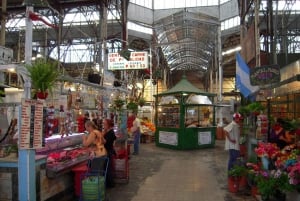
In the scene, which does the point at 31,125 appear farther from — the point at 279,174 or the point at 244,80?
the point at 244,80

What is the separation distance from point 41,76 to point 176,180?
16.4 feet

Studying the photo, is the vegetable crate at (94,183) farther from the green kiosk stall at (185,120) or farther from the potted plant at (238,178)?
the green kiosk stall at (185,120)

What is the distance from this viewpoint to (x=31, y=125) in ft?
17.5

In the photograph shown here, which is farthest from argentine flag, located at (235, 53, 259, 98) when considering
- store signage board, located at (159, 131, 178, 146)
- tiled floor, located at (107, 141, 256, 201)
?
store signage board, located at (159, 131, 178, 146)

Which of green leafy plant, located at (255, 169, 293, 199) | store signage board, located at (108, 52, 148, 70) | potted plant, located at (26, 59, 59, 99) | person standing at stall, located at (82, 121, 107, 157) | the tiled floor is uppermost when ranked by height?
store signage board, located at (108, 52, 148, 70)

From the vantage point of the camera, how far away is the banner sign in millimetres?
6871

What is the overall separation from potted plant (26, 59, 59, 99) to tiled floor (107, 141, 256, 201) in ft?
9.02

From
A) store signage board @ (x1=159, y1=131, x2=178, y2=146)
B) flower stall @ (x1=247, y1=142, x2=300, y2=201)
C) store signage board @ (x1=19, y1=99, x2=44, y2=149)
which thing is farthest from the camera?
store signage board @ (x1=159, y1=131, x2=178, y2=146)

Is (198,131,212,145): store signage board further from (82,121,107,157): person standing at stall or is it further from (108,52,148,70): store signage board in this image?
(82,121,107,157): person standing at stall

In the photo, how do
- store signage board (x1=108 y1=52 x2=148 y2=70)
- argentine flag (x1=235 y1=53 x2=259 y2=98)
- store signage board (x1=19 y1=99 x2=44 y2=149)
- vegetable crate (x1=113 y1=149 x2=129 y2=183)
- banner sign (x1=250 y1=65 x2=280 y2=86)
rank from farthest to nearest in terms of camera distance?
store signage board (x1=108 y1=52 x2=148 y2=70), argentine flag (x1=235 y1=53 x2=259 y2=98), vegetable crate (x1=113 y1=149 x2=129 y2=183), banner sign (x1=250 y1=65 x2=280 y2=86), store signage board (x1=19 y1=99 x2=44 y2=149)

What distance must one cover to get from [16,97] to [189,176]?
5905mm

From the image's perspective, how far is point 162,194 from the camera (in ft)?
24.8

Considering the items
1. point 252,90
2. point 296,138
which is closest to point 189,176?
point 252,90

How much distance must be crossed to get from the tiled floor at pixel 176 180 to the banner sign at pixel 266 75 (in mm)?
2386
